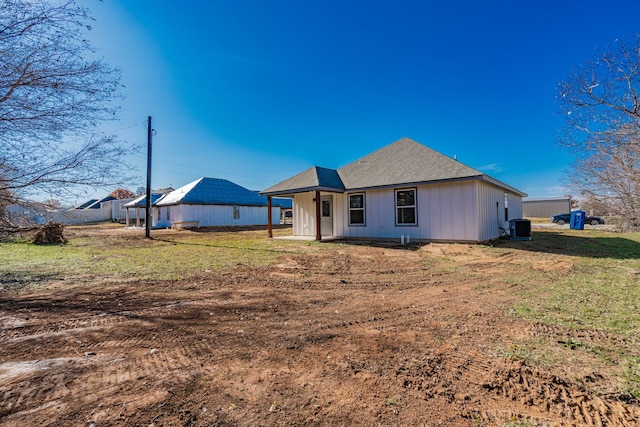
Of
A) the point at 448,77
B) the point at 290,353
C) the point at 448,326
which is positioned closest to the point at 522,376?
the point at 448,326

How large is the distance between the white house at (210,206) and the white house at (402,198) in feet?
40.9

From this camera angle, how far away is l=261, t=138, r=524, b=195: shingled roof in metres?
11.6

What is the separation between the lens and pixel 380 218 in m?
13.3

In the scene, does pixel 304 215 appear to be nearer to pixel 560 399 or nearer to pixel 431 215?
pixel 431 215

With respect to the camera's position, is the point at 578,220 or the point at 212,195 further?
the point at 212,195

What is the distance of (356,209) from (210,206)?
58.8ft

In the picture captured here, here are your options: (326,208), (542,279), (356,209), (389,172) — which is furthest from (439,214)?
(542,279)

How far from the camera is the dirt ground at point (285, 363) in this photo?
1.92 m

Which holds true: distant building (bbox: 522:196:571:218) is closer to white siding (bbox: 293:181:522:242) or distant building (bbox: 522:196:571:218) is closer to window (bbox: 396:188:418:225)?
white siding (bbox: 293:181:522:242)

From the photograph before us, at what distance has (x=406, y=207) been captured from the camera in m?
12.6

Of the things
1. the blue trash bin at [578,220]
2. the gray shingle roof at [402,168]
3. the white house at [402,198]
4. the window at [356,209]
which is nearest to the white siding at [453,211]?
the white house at [402,198]

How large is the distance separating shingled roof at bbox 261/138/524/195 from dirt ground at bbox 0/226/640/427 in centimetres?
716

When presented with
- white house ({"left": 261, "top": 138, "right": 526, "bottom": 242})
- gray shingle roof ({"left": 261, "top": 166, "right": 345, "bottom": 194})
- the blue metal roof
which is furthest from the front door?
the blue metal roof

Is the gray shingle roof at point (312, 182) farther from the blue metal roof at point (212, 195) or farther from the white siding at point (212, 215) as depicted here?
the white siding at point (212, 215)
